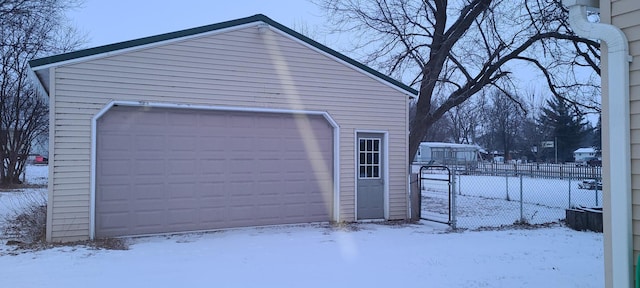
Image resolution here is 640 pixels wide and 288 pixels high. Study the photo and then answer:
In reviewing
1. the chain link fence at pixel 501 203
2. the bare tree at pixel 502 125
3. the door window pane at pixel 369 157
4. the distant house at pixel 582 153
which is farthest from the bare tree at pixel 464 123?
the door window pane at pixel 369 157

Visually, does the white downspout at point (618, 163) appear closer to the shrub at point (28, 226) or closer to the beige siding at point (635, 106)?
the beige siding at point (635, 106)

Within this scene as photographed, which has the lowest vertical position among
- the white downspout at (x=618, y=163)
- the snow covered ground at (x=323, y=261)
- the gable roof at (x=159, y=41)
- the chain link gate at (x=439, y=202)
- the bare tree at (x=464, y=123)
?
the snow covered ground at (x=323, y=261)

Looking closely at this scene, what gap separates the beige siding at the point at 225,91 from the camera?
318 inches

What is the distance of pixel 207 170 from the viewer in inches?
366

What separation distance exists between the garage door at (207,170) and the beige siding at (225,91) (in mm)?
313

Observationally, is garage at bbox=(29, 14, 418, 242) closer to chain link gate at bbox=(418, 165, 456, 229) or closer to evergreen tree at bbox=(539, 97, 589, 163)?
chain link gate at bbox=(418, 165, 456, 229)

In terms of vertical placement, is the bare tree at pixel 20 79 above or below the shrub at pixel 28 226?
above

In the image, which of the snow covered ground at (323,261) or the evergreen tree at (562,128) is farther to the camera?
the evergreen tree at (562,128)

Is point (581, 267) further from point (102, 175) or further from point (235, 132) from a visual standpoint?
point (102, 175)

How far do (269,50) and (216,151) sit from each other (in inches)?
92.4

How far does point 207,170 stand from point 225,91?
5.21ft

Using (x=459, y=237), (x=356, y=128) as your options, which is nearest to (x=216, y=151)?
(x=356, y=128)

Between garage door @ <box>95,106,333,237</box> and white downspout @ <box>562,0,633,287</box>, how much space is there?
6.97 m

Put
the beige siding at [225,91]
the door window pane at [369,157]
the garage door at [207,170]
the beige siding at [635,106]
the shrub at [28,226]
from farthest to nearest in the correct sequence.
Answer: the door window pane at [369,157], the garage door at [207,170], the shrub at [28,226], the beige siding at [225,91], the beige siding at [635,106]
